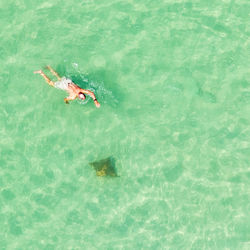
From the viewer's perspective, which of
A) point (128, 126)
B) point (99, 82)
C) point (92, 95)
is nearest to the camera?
point (92, 95)

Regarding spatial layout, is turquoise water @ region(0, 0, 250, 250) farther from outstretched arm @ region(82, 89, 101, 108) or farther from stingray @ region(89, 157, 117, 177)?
outstretched arm @ region(82, 89, 101, 108)

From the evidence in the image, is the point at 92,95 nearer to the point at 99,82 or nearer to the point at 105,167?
the point at 99,82

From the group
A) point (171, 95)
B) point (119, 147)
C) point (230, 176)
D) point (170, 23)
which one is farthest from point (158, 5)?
point (230, 176)

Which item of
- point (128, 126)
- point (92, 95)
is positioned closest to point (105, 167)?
point (128, 126)

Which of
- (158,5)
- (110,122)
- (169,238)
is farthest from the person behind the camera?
(158,5)

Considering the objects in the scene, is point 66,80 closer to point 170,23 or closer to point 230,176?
point 170,23

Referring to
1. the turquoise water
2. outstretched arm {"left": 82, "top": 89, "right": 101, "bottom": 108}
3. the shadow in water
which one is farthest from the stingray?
the shadow in water
